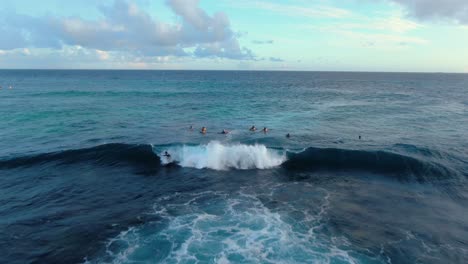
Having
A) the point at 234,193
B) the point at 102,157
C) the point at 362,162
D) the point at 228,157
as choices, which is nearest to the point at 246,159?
the point at 228,157

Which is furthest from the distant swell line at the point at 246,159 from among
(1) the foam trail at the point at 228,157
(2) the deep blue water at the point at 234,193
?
(2) the deep blue water at the point at 234,193

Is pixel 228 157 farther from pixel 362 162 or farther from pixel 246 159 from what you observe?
pixel 362 162

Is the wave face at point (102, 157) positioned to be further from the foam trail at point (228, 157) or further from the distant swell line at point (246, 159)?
the foam trail at point (228, 157)

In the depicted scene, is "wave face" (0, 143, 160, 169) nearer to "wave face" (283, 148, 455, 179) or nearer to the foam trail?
the foam trail

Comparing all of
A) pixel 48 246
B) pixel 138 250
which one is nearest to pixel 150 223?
pixel 138 250

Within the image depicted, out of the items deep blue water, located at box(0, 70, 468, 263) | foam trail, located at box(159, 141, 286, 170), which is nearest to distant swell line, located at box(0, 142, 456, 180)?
foam trail, located at box(159, 141, 286, 170)

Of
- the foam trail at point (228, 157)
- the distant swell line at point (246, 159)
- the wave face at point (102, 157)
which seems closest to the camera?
the distant swell line at point (246, 159)

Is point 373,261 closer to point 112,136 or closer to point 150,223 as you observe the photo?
point 150,223
